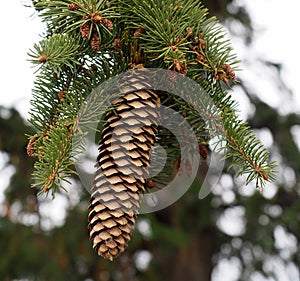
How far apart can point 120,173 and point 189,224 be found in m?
2.65

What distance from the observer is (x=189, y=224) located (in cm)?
330

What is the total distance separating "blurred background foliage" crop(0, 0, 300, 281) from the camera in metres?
2.93

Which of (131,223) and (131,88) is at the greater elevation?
(131,88)

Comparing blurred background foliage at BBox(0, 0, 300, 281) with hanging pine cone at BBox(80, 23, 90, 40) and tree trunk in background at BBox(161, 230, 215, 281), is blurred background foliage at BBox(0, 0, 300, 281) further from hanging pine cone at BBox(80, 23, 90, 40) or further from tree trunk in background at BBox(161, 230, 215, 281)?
hanging pine cone at BBox(80, 23, 90, 40)

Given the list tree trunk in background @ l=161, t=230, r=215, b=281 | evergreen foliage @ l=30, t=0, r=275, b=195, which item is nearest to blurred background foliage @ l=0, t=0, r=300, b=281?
tree trunk in background @ l=161, t=230, r=215, b=281

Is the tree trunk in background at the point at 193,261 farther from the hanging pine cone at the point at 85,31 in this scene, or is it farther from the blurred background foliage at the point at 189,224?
the hanging pine cone at the point at 85,31

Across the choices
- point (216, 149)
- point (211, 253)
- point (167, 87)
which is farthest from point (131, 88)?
point (211, 253)

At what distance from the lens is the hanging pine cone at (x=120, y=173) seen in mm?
696

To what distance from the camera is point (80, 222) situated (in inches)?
125

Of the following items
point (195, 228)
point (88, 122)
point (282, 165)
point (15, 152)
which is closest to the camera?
point (88, 122)

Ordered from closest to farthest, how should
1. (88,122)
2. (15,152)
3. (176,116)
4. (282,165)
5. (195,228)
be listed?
(88,122)
(176,116)
(15,152)
(282,165)
(195,228)

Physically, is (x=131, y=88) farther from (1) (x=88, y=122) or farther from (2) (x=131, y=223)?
(2) (x=131, y=223)

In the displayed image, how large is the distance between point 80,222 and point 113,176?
2.54 m

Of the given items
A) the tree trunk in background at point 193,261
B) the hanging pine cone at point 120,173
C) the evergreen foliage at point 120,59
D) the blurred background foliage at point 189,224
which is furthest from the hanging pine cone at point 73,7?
the tree trunk in background at point 193,261
